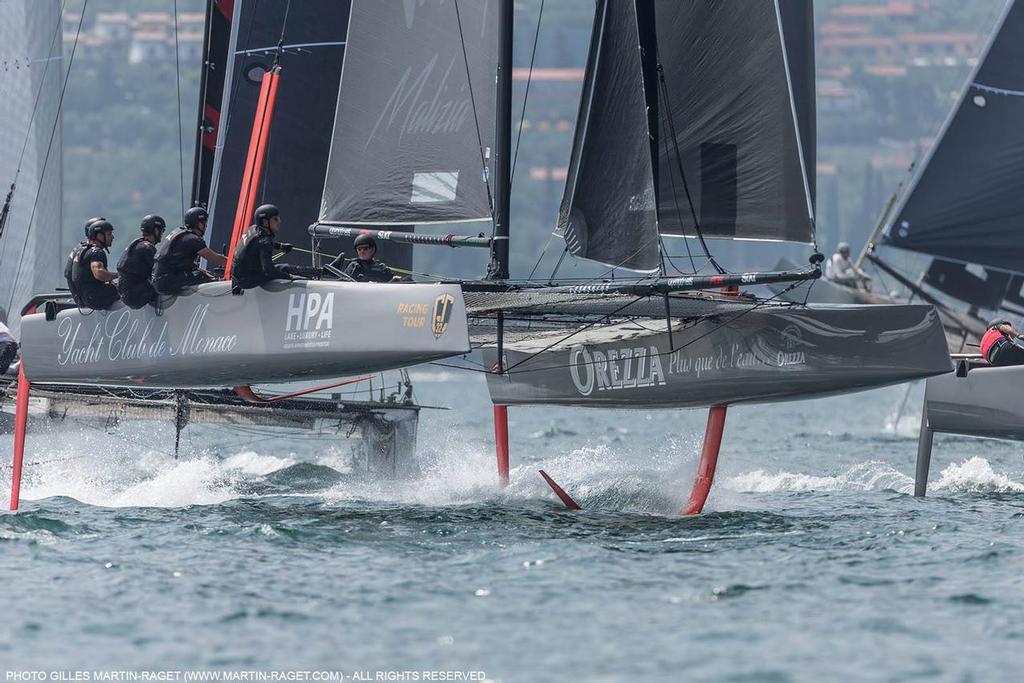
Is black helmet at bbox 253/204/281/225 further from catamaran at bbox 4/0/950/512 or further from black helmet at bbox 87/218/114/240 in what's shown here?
black helmet at bbox 87/218/114/240

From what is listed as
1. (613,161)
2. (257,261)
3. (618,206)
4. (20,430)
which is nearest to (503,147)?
(613,161)

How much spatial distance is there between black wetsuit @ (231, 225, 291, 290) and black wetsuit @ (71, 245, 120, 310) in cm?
140

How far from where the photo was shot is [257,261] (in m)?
9.51

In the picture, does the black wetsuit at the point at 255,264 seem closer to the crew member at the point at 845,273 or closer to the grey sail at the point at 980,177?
the grey sail at the point at 980,177

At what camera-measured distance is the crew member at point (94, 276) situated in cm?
1051

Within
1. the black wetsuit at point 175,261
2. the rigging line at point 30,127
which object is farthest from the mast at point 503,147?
the rigging line at point 30,127

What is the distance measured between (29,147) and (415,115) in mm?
5120

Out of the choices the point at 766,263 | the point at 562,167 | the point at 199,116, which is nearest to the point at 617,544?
the point at 199,116

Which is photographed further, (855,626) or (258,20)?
(258,20)

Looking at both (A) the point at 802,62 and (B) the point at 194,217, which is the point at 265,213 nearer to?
(B) the point at 194,217

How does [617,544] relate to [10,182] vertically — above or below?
below

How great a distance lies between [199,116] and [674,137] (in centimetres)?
517

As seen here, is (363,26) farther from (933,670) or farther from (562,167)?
(562,167)

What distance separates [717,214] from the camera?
401 inches
